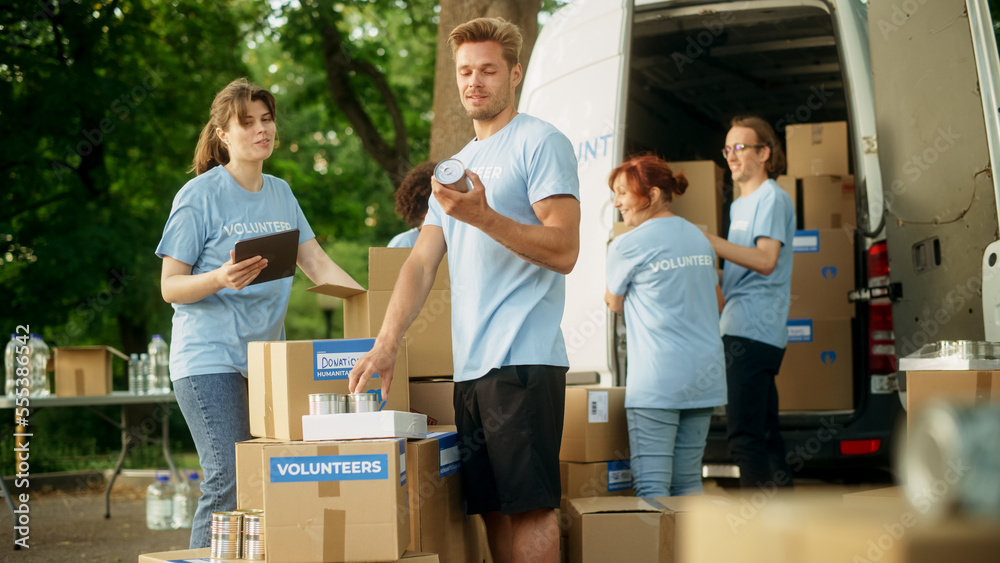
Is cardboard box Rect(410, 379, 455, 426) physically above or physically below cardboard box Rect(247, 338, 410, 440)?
below

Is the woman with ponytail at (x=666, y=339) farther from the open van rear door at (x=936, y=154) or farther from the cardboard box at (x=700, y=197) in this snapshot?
the cardboard box at (x=700, y=197)

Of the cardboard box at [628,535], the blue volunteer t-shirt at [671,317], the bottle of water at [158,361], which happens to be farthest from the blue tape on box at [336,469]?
the bottle of water at [158,361]

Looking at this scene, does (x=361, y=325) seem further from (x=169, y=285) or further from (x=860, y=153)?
(x=860, y=153)

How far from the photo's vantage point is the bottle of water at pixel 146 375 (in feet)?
21.3

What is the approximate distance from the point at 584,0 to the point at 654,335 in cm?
192

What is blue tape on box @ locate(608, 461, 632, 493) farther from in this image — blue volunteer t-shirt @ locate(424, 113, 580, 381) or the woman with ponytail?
blue volunteer t-shirt @ locate(424, 113, 580, 381)

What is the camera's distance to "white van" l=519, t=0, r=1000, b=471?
3.15 m

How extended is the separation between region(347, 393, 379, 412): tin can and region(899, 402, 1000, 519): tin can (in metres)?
1.59

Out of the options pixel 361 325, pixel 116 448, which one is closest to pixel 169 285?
pixel 361 325

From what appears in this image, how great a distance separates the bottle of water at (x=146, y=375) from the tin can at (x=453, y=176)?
4.73 m

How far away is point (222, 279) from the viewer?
2.69 m

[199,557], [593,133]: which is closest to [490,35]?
[199,557]

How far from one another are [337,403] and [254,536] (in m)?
0.41

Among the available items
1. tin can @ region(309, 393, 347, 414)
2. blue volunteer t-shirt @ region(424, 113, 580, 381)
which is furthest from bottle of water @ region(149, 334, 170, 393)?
blue volunteer t-shirt @ region(424, 113, 580, 381)
